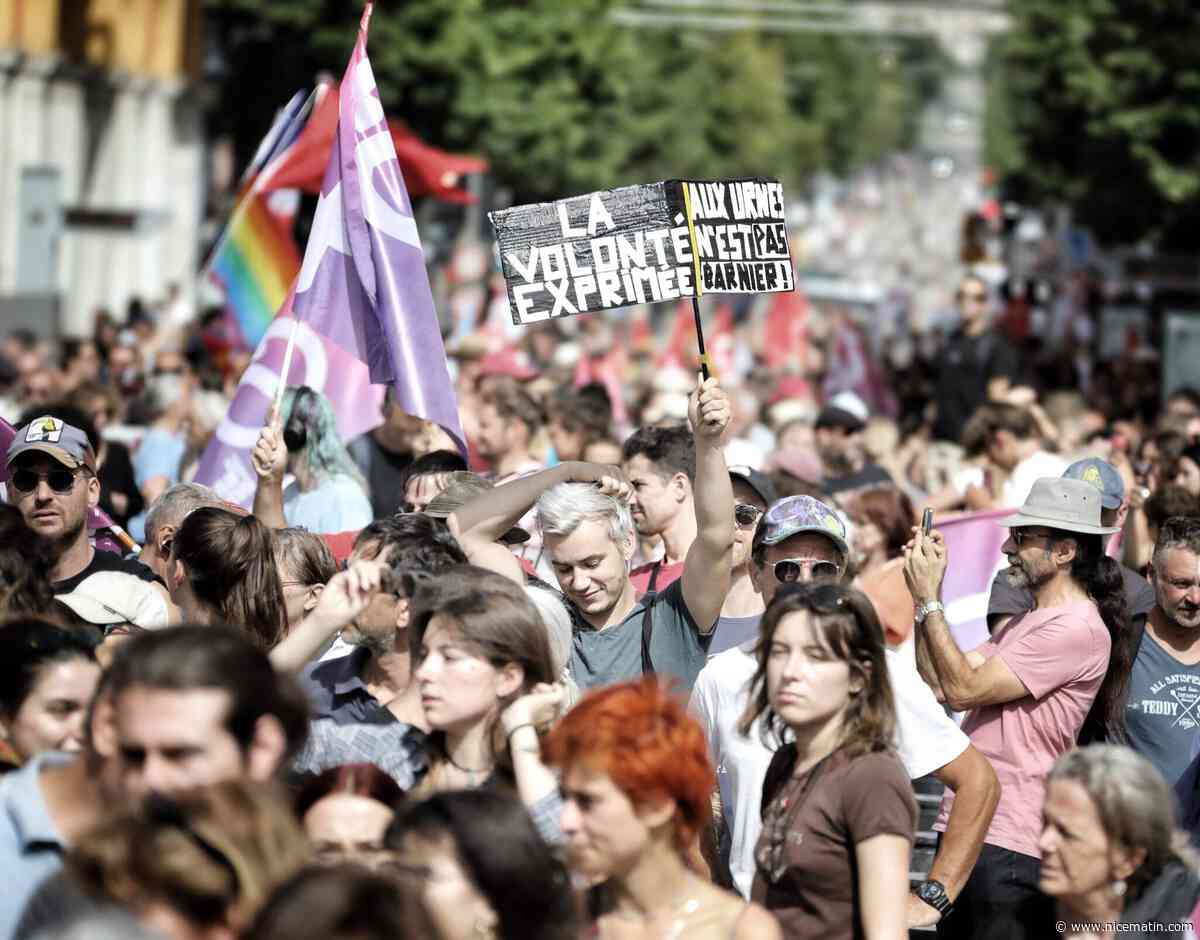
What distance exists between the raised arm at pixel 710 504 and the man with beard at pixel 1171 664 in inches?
55.7

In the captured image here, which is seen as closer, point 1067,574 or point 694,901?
point 694,901

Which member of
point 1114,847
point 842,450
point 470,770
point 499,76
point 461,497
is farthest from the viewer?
point 499,76

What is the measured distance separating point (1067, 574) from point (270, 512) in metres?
2.73

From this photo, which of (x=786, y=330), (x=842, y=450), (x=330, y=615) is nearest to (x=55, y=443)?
(x=330, y=615)

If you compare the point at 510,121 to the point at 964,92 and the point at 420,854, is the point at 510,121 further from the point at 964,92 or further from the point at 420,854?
the point at 964,92

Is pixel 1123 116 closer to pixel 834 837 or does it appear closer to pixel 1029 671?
pixel 1029 671

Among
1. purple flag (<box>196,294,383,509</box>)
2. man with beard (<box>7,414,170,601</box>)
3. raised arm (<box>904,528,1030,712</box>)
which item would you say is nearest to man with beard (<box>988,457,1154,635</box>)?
raised arm (<box>904,528,1030,712</box>)

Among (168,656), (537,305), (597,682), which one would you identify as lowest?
(597,682)

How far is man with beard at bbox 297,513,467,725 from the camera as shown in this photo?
5480 mm

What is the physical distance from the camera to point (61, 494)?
7.06m

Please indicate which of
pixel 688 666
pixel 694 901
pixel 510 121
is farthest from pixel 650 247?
pixel 510 121

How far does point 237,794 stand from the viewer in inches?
149

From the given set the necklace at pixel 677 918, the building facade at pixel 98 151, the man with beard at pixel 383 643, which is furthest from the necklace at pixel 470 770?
the building facade at pixel 98 151

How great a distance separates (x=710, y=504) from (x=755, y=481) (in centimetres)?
175
